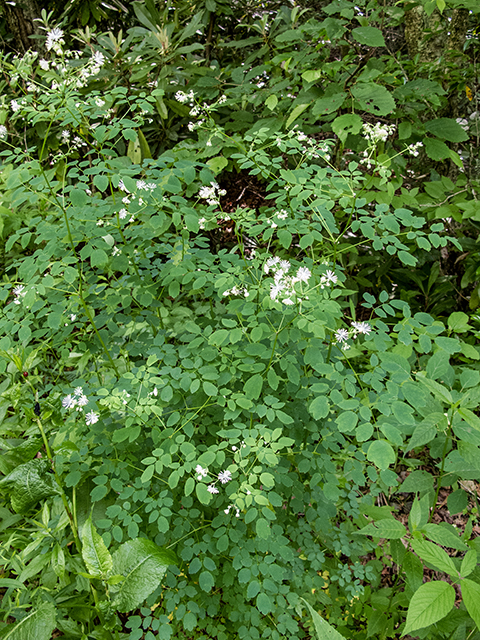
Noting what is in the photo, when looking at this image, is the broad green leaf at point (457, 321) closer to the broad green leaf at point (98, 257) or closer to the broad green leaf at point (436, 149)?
the broad green leaf at point (436, 149)

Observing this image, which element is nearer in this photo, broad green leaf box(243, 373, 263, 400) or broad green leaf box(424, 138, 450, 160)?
broad green leaf box(243, 373, 263, 400)

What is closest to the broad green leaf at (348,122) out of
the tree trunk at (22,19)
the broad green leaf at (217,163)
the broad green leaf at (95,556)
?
the broad green leaf at (217,163)

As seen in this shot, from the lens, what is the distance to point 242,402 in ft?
3.72

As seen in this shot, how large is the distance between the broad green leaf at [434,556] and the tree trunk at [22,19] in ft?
13.2

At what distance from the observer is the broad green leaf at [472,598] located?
83 centimetres

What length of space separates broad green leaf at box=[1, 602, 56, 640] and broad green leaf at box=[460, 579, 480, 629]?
3.11 ft

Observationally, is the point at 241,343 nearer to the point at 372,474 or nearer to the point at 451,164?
the point at 372,474

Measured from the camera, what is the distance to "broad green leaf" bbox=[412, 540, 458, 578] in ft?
2.94

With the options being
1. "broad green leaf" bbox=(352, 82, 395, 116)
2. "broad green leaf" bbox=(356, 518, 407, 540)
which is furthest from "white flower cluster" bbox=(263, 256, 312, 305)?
"broad green leaf" bbox=(352, 82, 395, 116)

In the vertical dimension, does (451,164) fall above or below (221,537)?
above

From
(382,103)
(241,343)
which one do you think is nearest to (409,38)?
(382,103)

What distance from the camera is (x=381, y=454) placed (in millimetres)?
992

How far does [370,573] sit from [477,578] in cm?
45

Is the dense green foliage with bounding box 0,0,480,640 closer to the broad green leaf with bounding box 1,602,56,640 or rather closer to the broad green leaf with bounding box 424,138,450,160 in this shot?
the broad green leaf with bounding box 1,602,56,640
